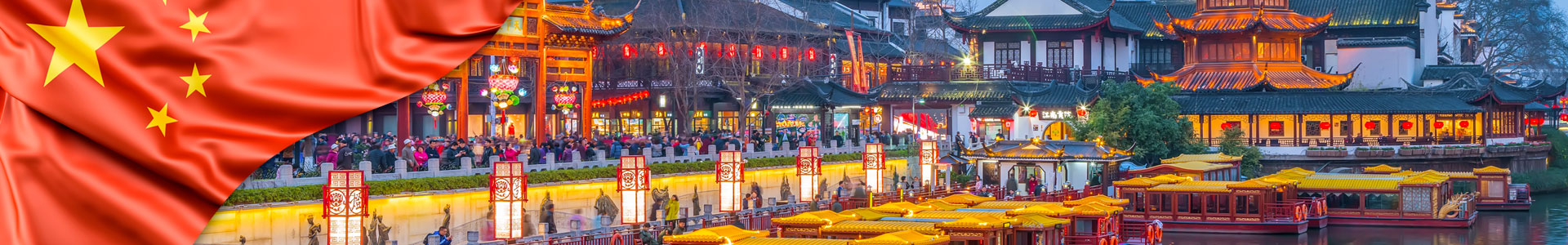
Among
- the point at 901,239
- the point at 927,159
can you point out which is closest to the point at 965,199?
the point at 927,159

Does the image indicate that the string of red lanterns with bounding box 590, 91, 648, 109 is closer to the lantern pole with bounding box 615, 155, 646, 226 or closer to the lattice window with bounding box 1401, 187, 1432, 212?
the lattice window with bounding box 1401, 187, 1432, 212

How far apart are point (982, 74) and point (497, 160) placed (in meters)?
34.7

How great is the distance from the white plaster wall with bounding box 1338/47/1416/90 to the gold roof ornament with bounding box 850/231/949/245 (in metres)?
51.6

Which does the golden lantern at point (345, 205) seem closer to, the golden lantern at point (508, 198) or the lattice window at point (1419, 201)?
the golden lantern at point (508, 198)

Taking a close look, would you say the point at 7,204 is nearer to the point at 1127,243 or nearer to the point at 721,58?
the point at 1127,243

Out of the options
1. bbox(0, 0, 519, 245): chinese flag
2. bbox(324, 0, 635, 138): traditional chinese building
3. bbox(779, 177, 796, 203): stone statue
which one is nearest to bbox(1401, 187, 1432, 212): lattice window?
bbox(779, 177, 796, 203): stone statue

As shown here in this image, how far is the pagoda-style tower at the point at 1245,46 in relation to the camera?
61594 mm

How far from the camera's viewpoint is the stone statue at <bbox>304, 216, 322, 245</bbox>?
24.2 metres

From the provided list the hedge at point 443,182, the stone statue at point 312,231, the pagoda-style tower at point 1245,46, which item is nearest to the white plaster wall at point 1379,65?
the pagoda-style tower at point 1245,46

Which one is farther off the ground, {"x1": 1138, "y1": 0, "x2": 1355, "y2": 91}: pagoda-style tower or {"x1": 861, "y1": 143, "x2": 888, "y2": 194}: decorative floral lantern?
{"x1": 1138, "y1": 0, "x2": 1355, "y2": 91}: pagoda-style tower

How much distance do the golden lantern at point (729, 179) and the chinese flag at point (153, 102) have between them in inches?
894

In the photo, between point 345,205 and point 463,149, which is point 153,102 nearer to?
point 345,205

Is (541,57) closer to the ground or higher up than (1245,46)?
closer to the ground

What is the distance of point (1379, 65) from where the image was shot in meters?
67.1
